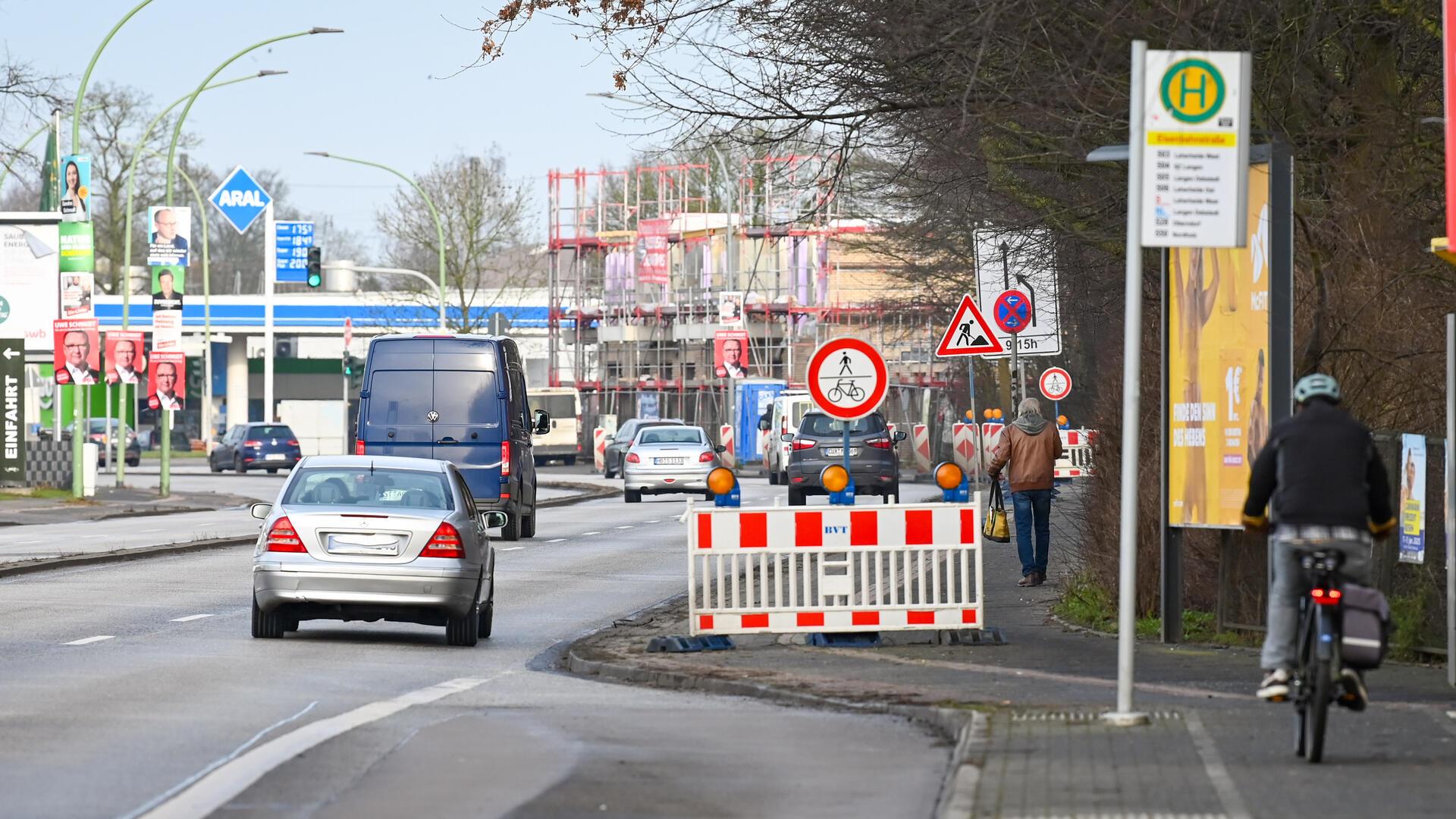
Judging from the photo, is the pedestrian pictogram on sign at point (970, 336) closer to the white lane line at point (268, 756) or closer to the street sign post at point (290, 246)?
the white lane line at point (268, 756)

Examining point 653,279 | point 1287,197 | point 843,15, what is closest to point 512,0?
point 843,15

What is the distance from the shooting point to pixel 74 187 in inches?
1594

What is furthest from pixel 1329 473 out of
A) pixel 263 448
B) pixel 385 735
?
pixel 263 448

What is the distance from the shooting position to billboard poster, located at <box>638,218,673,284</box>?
254ft

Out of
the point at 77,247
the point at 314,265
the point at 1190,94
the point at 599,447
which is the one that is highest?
the point at 314,265

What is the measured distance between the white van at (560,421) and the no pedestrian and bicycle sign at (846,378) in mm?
60708

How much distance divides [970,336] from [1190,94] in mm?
14351

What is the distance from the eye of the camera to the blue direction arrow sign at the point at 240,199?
2766 inches

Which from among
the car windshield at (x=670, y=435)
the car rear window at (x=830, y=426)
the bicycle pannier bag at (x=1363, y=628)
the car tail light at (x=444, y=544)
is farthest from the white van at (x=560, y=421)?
the bicycle pannier bag at (x=1363, y=628)

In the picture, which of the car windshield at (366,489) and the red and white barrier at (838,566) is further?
the car windshield at (366,489)

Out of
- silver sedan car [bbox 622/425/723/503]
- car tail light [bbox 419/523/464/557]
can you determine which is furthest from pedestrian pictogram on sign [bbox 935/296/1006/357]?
silver sedan car [bbox 622/425/723/503]

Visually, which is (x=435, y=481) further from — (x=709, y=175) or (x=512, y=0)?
(x=709, y=175)

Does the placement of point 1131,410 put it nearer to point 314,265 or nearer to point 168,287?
point 168,287

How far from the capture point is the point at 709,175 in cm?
8125
